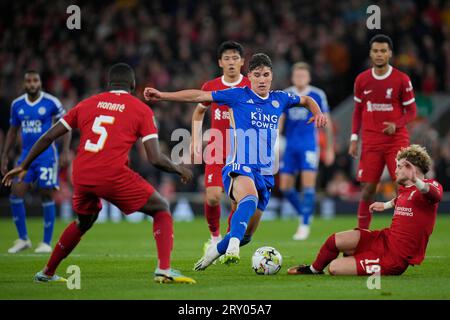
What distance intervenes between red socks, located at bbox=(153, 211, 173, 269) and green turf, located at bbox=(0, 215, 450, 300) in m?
0.26

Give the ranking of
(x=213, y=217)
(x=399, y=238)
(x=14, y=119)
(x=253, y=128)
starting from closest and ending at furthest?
(x=399, y=238) < (x=253, y=128) < (x=213, y=217) < (x=14, y=119)

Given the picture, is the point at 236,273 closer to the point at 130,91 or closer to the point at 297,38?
the point at 130,91

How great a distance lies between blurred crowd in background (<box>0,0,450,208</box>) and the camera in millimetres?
21766

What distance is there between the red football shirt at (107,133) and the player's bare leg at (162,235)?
0.42 m

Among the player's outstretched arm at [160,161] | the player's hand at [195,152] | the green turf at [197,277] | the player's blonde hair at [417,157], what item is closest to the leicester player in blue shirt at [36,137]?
the green turf at [197,277]

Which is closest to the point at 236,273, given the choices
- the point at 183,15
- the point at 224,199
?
the point at 224,199

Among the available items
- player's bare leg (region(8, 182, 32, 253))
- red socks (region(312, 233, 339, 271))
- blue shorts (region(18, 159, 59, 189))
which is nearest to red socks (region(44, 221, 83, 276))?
red socks (region(312, 233, 339, 271))

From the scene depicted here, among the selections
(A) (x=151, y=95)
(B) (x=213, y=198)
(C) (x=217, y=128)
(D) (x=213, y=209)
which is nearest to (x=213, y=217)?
(D) (x=213, y=209)

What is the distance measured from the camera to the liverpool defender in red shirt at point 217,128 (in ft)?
37.6

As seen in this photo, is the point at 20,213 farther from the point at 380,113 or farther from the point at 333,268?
the point at 333,268

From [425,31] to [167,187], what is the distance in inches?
315

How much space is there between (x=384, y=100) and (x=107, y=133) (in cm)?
523

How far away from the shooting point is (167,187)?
21.1 metres

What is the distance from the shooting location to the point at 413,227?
8.91 meters
